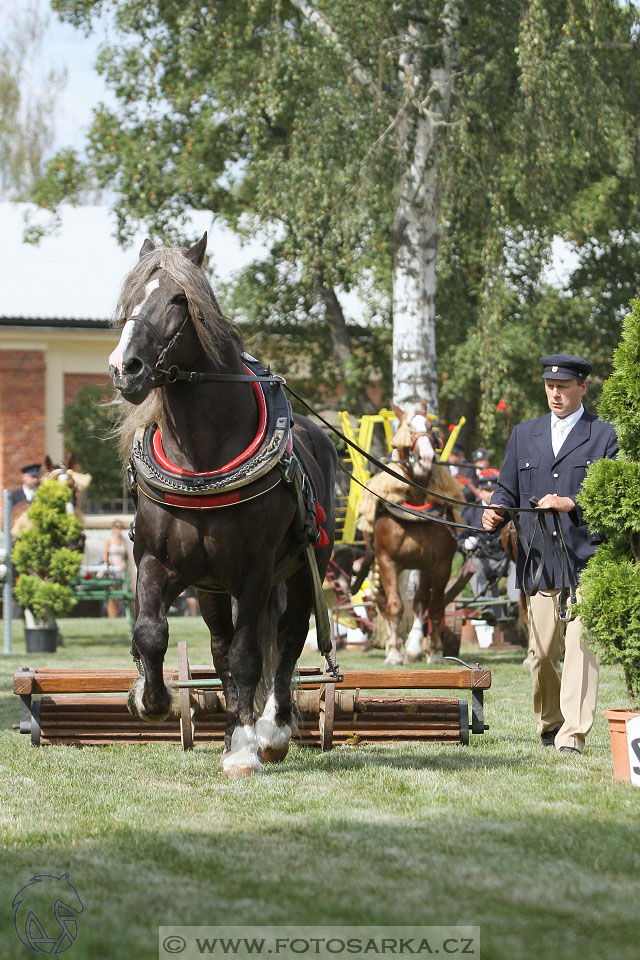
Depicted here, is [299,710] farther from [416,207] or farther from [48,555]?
[416,207]

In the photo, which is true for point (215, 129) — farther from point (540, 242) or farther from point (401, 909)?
point (401, 909)

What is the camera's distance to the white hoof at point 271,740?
5895mm

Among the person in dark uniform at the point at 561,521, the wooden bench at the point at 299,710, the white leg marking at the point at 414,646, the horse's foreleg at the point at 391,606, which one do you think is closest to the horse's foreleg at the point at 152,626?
the wooden bench at the point at 299,710

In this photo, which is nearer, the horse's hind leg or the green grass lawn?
the green grass lawn

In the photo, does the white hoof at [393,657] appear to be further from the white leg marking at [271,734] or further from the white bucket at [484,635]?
the white leg marking at [271,734]

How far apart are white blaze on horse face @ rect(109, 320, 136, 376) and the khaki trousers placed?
2.66 meters

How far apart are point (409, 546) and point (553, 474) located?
18.9ft

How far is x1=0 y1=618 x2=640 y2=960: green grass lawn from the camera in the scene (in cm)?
324

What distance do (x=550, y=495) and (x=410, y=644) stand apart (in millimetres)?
6446

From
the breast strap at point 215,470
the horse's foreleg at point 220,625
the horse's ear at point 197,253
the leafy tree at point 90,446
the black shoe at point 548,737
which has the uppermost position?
the leafy tree at point 90,446

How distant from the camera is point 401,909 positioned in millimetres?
3291

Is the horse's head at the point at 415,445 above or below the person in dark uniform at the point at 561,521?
above

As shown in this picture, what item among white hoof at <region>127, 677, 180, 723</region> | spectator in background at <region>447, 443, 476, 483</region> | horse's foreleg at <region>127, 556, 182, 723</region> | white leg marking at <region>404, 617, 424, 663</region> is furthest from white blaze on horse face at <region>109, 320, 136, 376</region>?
spectator in background at <region>447, 443, 476, 483</region>

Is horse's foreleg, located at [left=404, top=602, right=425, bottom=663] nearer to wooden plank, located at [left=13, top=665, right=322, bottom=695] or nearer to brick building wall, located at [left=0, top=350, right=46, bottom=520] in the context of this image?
wooden plank, located at [left=13, top=665, right=322, bottom=695]
